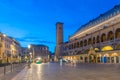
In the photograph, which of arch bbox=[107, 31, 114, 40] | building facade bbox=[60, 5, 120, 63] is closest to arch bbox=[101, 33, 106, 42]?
building facade bbox=[60, 5, 120, 63]

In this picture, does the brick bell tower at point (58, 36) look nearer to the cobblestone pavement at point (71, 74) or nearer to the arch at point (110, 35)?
A: the arch at point (110, 35)

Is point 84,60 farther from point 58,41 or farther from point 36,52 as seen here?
point 36,52

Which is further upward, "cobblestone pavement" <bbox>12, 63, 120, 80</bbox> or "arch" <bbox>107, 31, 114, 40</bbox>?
"arch" <bbox>107, 31, 114, 40</bbox>

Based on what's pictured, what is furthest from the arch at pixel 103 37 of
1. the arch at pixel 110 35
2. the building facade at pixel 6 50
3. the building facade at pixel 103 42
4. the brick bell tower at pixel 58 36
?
the brick bell tower at pixel 58 36

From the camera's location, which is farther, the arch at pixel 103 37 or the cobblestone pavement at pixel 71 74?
the arch at pixel 103 37

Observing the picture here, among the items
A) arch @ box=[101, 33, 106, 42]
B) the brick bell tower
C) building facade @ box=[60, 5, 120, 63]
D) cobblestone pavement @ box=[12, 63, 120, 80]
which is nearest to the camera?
cobblestone pavement @ box=[12, 63, 120, 80]

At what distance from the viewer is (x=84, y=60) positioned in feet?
363

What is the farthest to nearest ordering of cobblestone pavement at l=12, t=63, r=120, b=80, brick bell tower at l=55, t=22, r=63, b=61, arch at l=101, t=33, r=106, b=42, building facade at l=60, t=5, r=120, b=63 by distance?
brick bell tower at l=55, t=22, r=63, b=61 → arch at l=101, t=33, r=106, b=42 → building facade at l=60, t=5, r=120, b=63 → cobblestone pavement at l=12, t=63, r=120, b=80

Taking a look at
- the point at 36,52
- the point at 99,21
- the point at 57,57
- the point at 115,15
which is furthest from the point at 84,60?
the point at 36,52

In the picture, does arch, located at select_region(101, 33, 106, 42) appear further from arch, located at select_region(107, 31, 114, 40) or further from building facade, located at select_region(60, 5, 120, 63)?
arch, located at select_region(107, 31, 114, 40)

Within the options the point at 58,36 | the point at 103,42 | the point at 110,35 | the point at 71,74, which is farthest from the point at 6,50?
the point at 71,74

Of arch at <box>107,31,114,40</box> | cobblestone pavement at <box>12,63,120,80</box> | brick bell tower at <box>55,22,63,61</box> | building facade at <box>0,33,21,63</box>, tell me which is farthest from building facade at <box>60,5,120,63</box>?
cobblestone pavement at <box>12,63,120,80</box>

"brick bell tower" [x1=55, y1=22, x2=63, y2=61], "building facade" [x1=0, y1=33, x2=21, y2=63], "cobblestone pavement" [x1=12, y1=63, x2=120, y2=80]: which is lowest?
"cobblestone pavement" [x1=12, y1=63, x2=120, y2=80]

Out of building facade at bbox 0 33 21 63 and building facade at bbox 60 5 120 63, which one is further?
building facade at bbox 0 33 21 63
